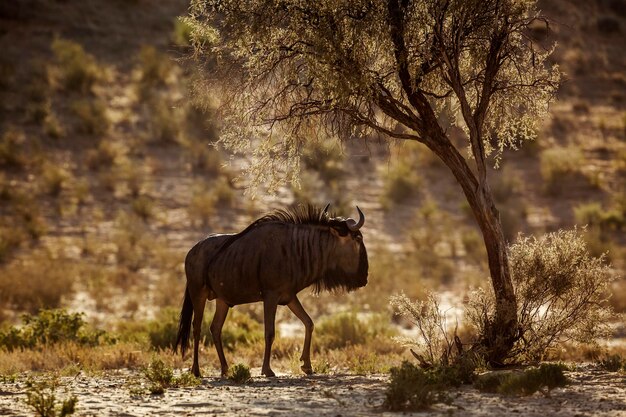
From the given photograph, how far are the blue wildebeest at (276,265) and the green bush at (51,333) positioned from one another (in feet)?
13.2

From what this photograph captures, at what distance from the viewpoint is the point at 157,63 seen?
37.7 m

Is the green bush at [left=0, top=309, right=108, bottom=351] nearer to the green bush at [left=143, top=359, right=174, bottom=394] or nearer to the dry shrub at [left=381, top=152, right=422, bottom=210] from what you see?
the green bush at [left=143, top=359, right=174, bottom=394]

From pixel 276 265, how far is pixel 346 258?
0.96 m

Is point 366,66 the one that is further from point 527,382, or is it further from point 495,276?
point 527,382

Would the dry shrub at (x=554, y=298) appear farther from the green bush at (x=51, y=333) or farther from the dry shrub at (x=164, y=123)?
the dry shrub at (x=164, y=123)

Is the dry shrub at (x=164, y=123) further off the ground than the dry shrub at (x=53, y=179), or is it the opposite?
the dry shrub at (x=164, y=123)

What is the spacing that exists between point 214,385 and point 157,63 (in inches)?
1093

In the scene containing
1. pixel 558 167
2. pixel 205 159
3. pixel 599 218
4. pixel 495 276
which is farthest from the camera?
pixel 205 159

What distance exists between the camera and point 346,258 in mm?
12375

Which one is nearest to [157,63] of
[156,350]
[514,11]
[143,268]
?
[143,268]

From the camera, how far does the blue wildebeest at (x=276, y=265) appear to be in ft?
39.5

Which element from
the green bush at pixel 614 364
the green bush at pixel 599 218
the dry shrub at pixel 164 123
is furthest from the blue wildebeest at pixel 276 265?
the dry shrub at pixel 164 123

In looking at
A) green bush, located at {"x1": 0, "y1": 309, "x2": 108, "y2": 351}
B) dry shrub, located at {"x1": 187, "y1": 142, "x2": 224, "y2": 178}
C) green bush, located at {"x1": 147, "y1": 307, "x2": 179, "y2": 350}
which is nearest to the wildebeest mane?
green bush, located at {"x1": 147, "y1": 307, "x2": 179, "y2": 350}

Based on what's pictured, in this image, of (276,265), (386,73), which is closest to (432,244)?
(386,73)
